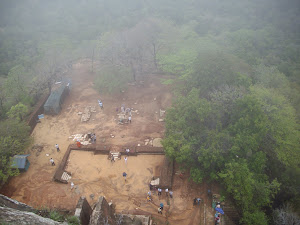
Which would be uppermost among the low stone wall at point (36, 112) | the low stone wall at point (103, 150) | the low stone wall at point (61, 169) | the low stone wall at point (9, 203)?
the low stone wall at point (36, 112)

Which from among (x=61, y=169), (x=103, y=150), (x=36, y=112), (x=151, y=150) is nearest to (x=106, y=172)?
(x=103, y=150)

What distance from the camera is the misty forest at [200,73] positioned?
48.7 feet

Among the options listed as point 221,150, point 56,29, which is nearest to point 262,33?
point 221,150

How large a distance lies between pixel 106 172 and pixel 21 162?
7.02m

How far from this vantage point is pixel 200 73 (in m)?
21.8

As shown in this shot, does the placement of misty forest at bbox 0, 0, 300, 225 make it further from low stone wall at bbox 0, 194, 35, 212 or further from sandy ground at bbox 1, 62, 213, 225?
low stone wall at bbox 0, 194, 35, 212

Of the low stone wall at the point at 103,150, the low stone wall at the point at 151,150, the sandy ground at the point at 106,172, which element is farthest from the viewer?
the low stone wall at the point at 151,150

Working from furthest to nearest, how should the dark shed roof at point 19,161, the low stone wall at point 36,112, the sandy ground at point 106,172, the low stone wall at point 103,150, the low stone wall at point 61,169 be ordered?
the low stone wall at point 36,112
the low stone wall at point 103,150
the dark shed roof at point 19,161
the low stone wall at point 61,169
the sandy ground at point 106,172

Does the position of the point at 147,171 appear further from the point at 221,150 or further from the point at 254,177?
the point at 254,177

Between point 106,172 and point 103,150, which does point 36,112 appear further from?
point 106,172

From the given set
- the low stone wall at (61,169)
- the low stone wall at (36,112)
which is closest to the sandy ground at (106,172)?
the low stone wall at (61,169)

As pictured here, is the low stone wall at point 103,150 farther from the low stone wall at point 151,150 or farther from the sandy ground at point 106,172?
the sandy ground at point 106,172

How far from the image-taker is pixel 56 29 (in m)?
49.0

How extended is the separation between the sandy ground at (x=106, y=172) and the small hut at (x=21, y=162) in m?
0.49
